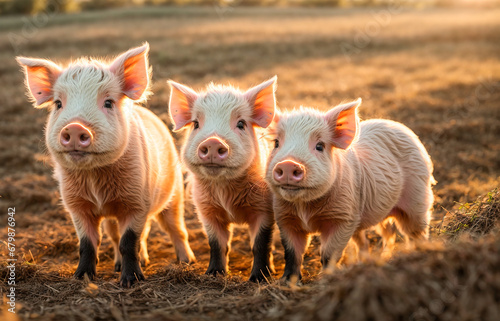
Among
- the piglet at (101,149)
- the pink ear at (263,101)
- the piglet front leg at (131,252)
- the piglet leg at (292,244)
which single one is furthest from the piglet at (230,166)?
the piglet front leg at (131,252)

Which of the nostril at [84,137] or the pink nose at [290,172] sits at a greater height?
the nostril at [84,137]

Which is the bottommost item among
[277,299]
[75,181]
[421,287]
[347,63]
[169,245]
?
[169,245]

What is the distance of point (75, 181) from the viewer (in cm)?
458

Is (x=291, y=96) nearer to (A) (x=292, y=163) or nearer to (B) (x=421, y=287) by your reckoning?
(A) (x=292, y=163)

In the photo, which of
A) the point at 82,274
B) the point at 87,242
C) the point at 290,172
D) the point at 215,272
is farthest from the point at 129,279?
Answer: the point at 290,172

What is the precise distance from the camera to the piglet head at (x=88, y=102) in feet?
13.6

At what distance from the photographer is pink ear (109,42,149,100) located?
15.5 feet

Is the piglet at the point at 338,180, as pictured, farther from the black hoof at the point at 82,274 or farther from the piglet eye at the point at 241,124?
the black hoof at the point at 82,274

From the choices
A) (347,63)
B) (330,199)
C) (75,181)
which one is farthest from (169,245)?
(347,63)

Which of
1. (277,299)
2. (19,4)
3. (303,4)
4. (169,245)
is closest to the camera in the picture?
(277,299)

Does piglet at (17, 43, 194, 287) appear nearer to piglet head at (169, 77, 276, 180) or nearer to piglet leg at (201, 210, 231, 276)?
piglet head at (169, 77, 276, 180)

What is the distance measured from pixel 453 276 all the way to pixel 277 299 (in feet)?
3.84

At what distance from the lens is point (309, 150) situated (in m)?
4.29

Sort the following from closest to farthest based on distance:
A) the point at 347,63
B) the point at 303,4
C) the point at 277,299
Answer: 1. the point at 277,299
2. the point at 347,63
3. the point at 303,4
